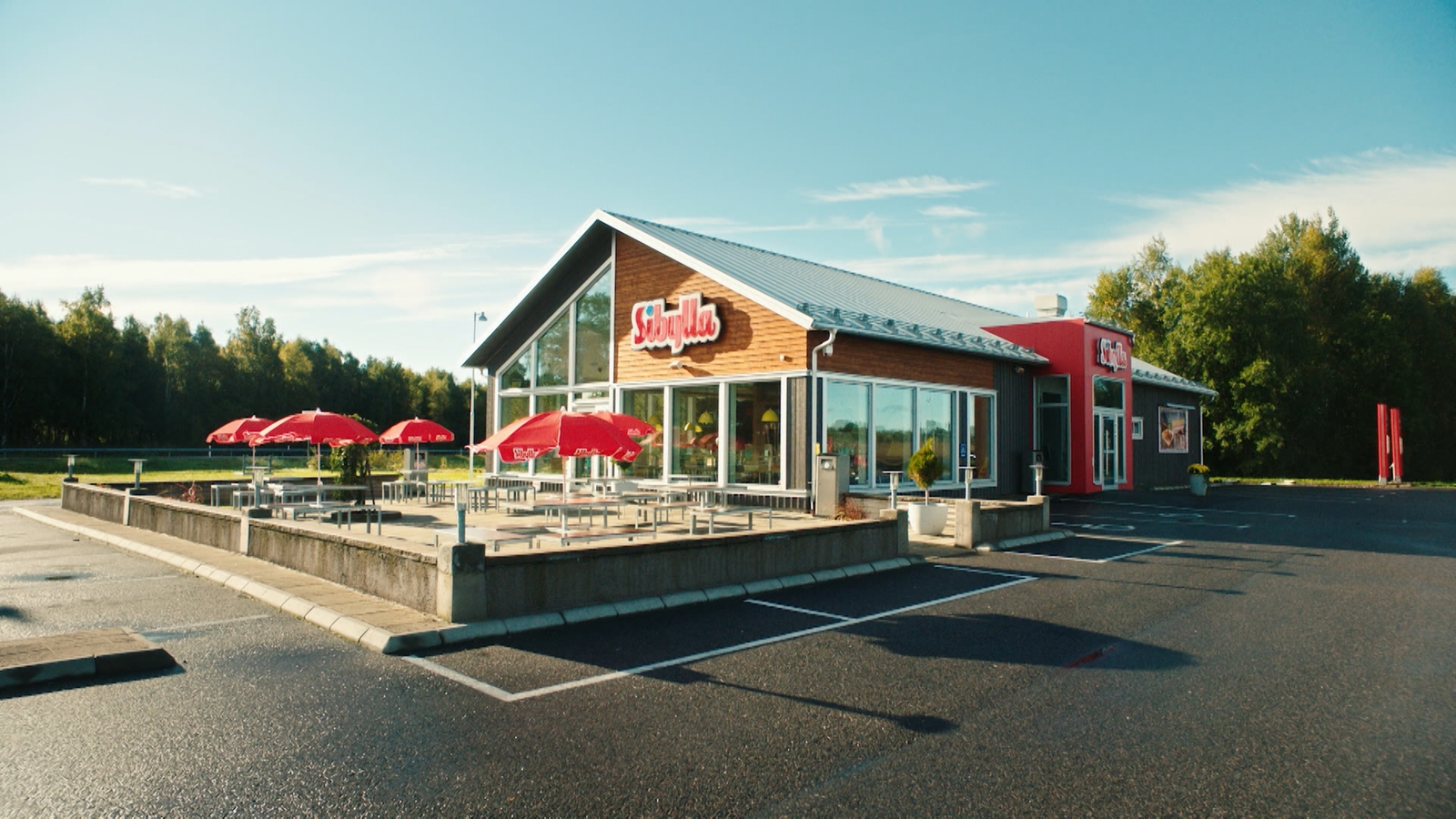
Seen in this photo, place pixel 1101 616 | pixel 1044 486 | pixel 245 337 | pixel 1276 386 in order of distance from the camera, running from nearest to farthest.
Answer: pixel 1101 616
pixel 1044 486
pixel 1276 386
pixel 245 337

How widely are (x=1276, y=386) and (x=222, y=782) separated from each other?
45.4 meters

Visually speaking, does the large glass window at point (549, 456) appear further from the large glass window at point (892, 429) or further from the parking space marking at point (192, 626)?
the parking space marking at point (192, 626)

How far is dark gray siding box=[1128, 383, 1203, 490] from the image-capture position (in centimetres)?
2867

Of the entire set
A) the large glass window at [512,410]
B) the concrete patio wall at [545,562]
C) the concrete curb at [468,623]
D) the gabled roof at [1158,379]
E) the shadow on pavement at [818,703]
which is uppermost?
the gabled roof at [1158,379]

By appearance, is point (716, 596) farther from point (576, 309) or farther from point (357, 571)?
point (576, 309)

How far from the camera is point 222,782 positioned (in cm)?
426

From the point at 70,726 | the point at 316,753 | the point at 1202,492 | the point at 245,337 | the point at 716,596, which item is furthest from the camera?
the point at 245,337

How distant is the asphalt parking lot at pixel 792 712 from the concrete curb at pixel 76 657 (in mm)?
203

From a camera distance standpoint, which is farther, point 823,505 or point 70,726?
point 823,505

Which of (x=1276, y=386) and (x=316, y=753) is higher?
(x=1276, y=386)

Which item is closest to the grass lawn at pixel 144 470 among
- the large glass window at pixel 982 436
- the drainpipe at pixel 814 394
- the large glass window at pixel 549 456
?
the large glass window at pixel 549 456

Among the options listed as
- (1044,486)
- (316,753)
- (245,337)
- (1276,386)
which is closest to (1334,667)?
(316,753)

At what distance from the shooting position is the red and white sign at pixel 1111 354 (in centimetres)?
2308

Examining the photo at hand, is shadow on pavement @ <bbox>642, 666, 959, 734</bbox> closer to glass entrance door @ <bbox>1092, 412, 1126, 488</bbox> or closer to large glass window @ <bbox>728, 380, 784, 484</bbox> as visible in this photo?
large glass window @ <bbox>728, 380, 784, 484</bbox>
